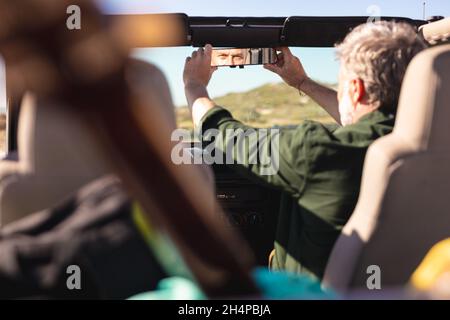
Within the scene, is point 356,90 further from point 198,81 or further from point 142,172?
point 142,172

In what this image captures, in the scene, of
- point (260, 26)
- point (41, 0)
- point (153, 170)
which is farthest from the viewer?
point (260, 26)

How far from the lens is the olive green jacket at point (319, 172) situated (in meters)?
A: 2.34

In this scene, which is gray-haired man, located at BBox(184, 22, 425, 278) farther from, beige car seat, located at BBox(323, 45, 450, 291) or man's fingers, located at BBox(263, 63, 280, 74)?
man's fingers, located at BBox(263, 63, 280, 74)

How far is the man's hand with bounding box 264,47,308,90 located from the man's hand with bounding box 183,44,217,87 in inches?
41.0

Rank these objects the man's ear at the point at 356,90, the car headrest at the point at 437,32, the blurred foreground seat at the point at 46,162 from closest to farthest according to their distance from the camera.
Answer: the blurred foreground seat at the point at 46,162 → the man's ear at the point at 356,90 → the car headrest at the point at 437,32

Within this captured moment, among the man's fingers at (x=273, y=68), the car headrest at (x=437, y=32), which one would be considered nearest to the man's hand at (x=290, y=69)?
the man's fingers at (x=273, y=68)

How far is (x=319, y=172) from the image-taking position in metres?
2.35

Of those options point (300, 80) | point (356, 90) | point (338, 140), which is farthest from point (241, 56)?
point (338, 140)

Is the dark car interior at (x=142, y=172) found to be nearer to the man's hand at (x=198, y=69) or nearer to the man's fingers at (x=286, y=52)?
the man's hand at (x=198, y=69)

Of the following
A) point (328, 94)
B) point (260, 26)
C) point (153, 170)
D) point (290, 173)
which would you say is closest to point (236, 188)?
point (328, 94)

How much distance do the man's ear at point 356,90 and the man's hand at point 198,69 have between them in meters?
0.62

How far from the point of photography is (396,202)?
2137 mm
